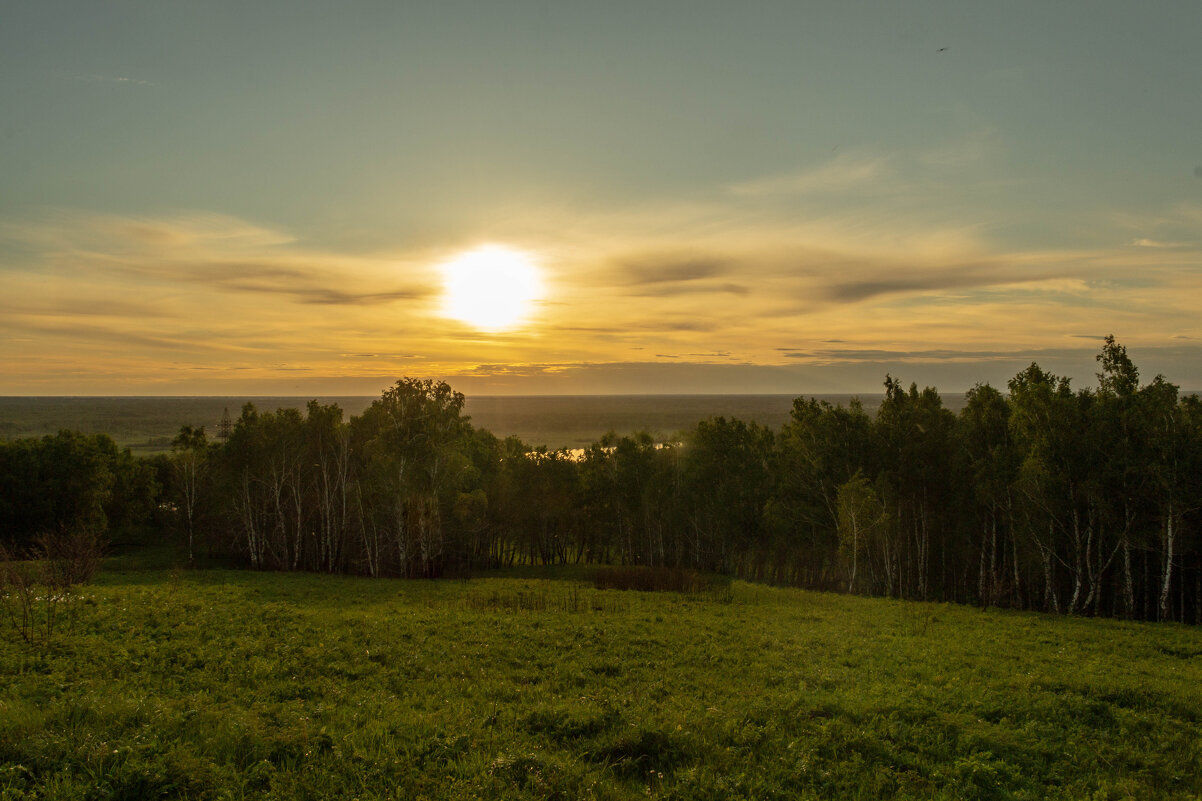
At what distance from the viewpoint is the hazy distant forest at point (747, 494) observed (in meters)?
36.2

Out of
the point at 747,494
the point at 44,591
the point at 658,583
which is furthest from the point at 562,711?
the point at 747,494

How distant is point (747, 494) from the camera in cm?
5772

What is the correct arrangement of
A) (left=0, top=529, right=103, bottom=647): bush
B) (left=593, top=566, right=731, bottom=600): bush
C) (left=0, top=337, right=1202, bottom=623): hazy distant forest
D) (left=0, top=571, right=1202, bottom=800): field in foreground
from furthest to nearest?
1. (left=593, top=566, right=731, bottom=600): bush
2. (left=0, top=337, right=1202, bottom=623): hazy distant forest
3. (left=0, top=529, right=103, bottom=647): bush
4. (left=0, top=571, right=1202, bottom=800): field in foreground

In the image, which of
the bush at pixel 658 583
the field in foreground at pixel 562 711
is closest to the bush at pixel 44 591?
the field in foreground at pixel 562 711

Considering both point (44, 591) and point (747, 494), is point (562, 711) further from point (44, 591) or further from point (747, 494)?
point (747, 494)

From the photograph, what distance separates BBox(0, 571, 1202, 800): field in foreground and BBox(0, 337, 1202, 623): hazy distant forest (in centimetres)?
1663

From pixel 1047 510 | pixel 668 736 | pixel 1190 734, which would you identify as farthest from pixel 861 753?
pixel 1047 510

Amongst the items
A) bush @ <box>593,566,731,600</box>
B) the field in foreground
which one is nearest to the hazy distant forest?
bush @ <box>593,566,731,600</box>

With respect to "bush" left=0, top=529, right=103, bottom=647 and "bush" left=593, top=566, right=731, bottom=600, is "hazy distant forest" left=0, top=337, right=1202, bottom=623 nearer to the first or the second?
"bush" left=593, top=566, right=731, bottom=600

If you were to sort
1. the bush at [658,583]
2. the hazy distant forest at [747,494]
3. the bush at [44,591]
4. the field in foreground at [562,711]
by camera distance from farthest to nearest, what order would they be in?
1. the bush at [658,583]
2. the hazy distant forest at [747,494]
3. the bush at [44,591]
4. the field in foreground at [562,711]

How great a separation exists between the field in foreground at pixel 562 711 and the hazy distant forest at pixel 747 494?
16.6 metres

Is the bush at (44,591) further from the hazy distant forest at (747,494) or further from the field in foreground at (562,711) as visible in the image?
the hazy distant forest at (747,494)

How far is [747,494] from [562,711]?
47.5 meters

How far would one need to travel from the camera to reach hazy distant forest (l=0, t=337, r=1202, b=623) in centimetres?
3625
